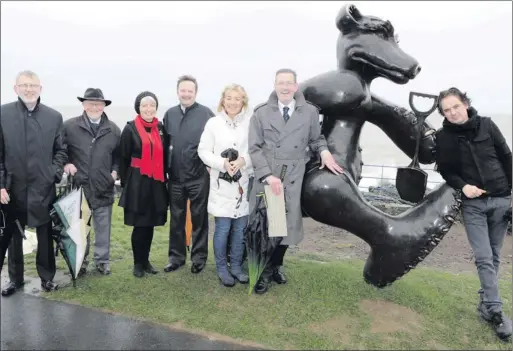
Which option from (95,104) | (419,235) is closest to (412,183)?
(419,235)

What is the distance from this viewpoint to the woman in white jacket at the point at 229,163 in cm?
379

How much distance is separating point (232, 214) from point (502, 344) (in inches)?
81.9

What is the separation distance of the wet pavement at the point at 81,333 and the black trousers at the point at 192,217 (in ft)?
3.52

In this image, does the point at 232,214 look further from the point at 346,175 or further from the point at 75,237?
the point at 75,237

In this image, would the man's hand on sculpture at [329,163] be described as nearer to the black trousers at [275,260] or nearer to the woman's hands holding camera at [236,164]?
the woman's hands holding camera at [236,164]

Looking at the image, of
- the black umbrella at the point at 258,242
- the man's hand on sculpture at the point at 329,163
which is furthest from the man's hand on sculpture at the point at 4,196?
the man's hand on sculpture at the point at 329,163

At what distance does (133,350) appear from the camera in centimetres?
295

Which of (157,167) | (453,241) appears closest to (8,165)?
(157,167)

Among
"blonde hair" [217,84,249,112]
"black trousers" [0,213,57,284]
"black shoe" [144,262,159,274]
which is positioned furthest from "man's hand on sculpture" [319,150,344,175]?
"black trousers" [0,213,57,284]

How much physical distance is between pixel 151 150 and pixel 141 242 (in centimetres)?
85

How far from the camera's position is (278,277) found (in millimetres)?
4004

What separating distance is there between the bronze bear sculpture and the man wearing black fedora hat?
5.69 ft

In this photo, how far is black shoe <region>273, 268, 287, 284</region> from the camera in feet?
13.1

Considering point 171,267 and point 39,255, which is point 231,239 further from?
point 39,255
